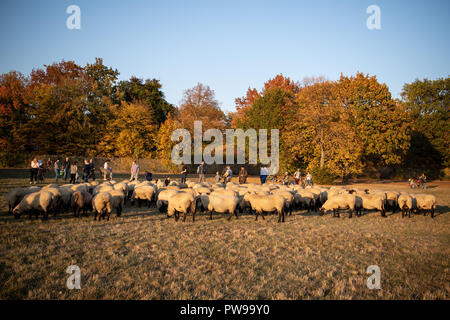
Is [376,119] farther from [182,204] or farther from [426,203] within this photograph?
[182,204]

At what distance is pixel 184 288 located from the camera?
192 inches

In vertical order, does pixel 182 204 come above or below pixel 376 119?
below

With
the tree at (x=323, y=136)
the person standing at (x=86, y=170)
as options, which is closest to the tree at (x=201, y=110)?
the tree at (x=323, y=136)

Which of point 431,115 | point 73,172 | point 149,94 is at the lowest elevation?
point 73,172

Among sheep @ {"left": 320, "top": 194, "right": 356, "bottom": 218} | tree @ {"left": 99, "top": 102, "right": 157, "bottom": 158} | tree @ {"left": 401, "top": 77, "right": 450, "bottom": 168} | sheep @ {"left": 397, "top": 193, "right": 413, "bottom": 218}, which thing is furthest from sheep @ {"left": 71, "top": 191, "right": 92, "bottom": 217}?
tree @ {"left": 401, "top": 77, "right": 450, "bottom": 168}

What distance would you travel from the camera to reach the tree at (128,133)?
146 feet

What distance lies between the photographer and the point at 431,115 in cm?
4869

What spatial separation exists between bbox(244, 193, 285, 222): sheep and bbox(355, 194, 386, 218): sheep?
430cm

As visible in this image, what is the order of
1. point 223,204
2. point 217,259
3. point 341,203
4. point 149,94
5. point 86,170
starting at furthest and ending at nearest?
point 149,94 → point 86,170 → point 341,203 → point 223,204 → point 217,259

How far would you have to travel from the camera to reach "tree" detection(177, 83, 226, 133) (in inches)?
1677

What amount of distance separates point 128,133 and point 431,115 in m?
54.9

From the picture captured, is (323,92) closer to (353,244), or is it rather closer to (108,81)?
(353,244)

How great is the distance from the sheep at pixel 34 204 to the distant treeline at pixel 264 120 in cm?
2658

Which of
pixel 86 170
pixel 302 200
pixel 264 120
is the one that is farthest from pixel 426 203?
pixel 264 120
